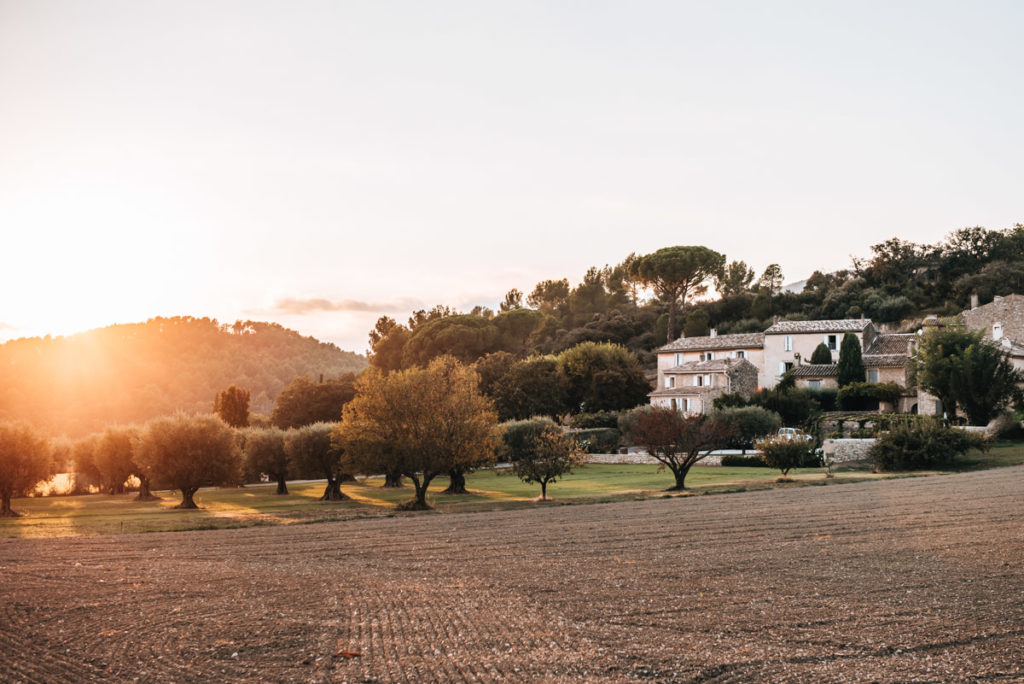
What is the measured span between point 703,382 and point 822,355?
33.6ft

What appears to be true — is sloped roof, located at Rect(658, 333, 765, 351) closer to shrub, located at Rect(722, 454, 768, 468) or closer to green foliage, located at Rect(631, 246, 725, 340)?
green foliage, located at Rect(631, 246, 725, 340)

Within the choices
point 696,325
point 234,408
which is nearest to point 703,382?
point 696,325

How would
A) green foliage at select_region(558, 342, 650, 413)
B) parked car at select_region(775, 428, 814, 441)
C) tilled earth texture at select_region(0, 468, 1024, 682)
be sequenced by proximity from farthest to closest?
green foliage at select_region(558, 342, 650, 413), parked car at select_region(775, 428, 814, 441), tilled earth texture at select_region(0, 468, 1024, 682)

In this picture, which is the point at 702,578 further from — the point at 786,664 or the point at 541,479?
the point at 541,479

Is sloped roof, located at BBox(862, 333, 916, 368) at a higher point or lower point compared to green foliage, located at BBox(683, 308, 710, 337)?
lower

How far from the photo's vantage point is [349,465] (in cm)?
3803

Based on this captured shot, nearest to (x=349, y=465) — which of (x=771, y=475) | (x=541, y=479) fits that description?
(x=541, y=479)

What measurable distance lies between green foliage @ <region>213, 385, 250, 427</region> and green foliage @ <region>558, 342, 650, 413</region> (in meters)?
29.0

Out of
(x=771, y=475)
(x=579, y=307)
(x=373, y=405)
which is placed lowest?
(x=771, y=475)

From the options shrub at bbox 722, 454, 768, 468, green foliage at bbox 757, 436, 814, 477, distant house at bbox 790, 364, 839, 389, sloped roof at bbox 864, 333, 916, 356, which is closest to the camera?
green foliage at bbox 757, 436, 814, 477

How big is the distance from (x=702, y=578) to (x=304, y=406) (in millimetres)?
60375

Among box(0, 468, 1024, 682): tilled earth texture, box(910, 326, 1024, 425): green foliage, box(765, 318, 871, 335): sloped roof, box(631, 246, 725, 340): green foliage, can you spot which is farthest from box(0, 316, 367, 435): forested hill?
box(0, 468, 1024, 682): tilled earth texture

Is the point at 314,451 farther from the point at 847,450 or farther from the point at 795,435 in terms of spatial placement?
the point at 847,450

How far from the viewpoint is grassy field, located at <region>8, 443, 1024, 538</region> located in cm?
3023
